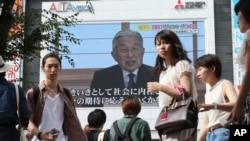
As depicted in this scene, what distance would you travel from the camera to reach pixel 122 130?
15.5 feet

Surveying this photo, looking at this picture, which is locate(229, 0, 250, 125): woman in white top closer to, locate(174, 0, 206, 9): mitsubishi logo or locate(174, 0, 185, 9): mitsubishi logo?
locate(174, 0, 206, 9): mitsubishi logo

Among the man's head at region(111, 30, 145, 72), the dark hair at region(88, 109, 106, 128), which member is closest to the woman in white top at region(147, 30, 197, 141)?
the dark hair at region(88, 109, 106, 128)

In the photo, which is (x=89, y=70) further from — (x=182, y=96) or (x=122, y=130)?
(x=182, y=96)

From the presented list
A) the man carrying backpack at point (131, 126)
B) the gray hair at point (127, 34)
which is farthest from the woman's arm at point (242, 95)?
the gray hair at point (127, 34)

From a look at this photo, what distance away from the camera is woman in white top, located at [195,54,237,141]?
3.49m

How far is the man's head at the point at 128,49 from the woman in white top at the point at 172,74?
18525 mm

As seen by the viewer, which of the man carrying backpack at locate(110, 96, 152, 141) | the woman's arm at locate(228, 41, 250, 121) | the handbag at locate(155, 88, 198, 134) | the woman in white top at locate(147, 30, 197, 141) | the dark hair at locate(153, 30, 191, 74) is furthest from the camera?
the man carrying backpack at locate(110, 96, 152, 141)

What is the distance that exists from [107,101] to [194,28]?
5.11 m

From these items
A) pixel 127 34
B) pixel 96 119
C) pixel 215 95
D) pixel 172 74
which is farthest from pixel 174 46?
pixel 127 34

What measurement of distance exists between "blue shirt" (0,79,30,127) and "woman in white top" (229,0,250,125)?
1.81 meters

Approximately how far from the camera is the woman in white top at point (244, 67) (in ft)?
8.24

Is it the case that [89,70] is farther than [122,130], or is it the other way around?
[89,70]

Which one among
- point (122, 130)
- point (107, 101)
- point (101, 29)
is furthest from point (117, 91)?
point (122, 130)

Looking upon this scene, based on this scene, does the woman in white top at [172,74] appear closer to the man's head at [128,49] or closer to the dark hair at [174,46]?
the dark hair at [174,46]
